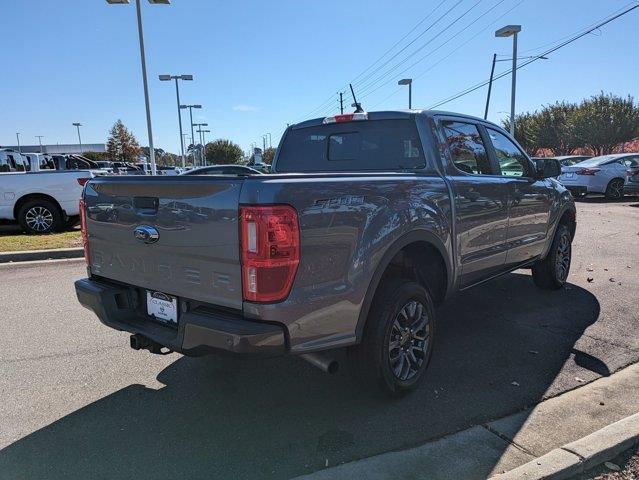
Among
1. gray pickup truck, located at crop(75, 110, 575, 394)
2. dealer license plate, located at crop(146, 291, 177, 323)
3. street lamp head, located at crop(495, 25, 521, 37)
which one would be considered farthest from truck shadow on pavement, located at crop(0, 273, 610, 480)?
street lamp head, located at crop(495, 25, 521, 37)

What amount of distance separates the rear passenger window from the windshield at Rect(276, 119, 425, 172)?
35 centimetres

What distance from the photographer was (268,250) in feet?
Answer: 8.16

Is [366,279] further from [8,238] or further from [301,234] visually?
[8,238]

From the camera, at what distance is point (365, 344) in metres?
3.13

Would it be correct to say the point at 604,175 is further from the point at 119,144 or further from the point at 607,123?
the point at 119,144

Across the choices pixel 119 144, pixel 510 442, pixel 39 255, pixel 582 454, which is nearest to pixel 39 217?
pixel 39 255

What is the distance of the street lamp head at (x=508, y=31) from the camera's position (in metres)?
21.3

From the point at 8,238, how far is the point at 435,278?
8.99 m

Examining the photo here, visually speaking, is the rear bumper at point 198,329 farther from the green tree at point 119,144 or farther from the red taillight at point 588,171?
the green tree at point 119,144

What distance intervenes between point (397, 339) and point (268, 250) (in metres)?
1.30

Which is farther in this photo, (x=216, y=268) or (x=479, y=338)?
(x=479, y=338)

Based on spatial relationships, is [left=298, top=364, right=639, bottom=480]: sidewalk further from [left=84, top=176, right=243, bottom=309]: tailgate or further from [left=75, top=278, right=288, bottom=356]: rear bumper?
[left=84, top=176, right=243, bottom=309]: tailgate

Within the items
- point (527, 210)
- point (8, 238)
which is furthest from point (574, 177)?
point (8, 238)

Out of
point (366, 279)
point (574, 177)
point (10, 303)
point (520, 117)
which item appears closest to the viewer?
point (366, 279)
